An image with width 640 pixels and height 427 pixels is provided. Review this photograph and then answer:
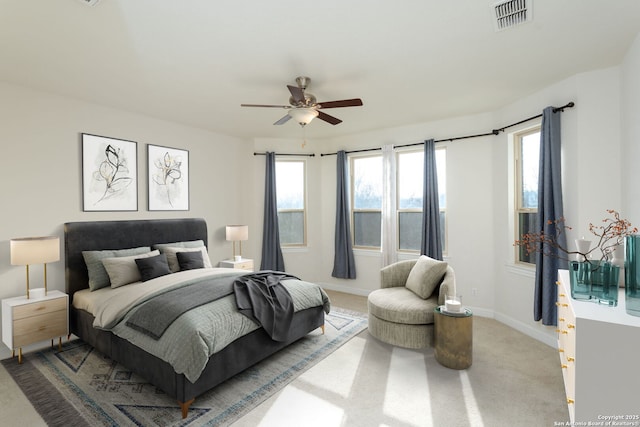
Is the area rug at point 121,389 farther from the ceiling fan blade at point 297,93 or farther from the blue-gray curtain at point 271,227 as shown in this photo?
the ceiling fan blade at point 297,93

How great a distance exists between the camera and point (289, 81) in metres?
3.15

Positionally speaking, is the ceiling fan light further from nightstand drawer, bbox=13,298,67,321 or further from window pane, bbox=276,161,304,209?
nightstand drawer, bbox=13,298,67,321

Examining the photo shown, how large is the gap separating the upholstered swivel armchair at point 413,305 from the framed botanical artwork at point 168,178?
3172 millimetres

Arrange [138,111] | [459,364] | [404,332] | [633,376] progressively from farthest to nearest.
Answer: [138,111], [404,332], [459,364], [633,376]

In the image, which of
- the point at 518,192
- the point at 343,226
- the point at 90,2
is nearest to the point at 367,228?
the point at 343,226

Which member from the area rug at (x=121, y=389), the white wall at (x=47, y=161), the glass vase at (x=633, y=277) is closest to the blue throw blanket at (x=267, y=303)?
the area rug at (x=121, y=389)

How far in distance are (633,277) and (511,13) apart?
5.83 feet

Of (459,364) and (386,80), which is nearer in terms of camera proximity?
(459,364)

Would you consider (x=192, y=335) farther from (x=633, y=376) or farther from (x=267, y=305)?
(x=633, y=376)

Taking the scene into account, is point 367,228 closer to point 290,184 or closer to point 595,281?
point 290,184

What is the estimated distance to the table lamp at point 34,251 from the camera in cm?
291

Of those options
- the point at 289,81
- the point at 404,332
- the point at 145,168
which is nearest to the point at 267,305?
the point at 404,332

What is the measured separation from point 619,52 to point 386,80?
1.94 metres

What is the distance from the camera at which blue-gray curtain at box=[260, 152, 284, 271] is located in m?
5.43
